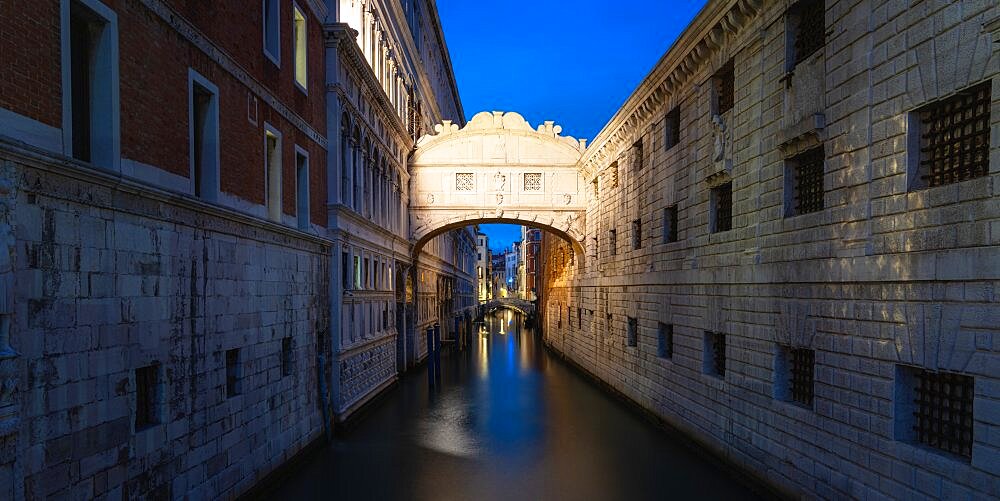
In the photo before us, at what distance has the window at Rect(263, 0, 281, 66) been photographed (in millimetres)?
11648

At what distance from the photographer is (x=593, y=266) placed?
24.7 metres

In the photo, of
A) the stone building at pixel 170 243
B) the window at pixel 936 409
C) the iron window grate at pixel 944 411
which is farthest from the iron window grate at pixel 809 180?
the stone building at pixel 170 243

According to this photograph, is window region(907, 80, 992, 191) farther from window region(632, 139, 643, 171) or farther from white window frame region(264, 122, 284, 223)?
window region(632, 139, 643, 171)

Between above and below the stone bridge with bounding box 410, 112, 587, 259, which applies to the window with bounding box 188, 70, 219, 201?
below

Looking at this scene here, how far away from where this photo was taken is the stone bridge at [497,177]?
25.5m

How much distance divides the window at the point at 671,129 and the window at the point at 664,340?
4.50 meters

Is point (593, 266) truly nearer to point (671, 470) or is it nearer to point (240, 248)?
point (671, 470)

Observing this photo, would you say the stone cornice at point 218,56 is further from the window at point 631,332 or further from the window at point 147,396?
the window at point 631,332

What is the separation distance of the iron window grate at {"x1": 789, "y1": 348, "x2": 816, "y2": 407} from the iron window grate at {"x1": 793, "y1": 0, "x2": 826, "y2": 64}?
14.6ft

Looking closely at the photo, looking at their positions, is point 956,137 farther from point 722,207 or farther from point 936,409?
point 722,207

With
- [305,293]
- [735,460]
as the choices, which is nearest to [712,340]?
[735,460]

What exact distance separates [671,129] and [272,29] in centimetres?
967

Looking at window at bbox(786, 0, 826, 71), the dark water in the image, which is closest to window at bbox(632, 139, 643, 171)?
the dark water

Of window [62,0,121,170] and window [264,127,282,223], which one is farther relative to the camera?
window [264,127,282,223]
